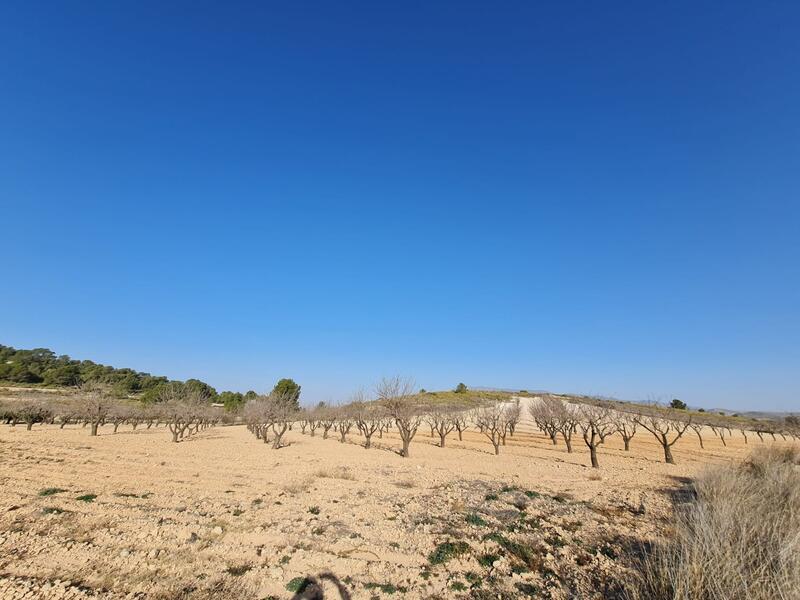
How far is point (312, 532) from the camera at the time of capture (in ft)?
36.1

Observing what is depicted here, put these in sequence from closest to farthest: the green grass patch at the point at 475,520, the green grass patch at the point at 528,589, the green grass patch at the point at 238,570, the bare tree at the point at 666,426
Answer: the green grass patch at the point at 528,589, the green grass patch at the point at 238,570, the green grass patch at the point at 475,520, the bare tree at the point at 666,426

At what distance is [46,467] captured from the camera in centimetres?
1952

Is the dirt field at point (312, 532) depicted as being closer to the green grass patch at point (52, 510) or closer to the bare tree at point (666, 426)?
the green grass patch at point (52, 510)

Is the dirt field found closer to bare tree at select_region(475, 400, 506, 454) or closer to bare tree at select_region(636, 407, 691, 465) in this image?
bare tree at select_region(636, 407, 691, 465)

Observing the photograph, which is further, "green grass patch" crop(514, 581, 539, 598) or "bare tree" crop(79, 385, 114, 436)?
"bare tree" crop(79, 385, 114, 436)

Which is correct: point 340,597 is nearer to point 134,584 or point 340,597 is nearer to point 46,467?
point 134,584

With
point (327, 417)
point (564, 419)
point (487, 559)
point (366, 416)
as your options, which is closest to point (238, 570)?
point (487, 559)

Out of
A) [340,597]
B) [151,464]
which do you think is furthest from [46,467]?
[340,597]

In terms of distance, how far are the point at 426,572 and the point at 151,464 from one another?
68.7 ft

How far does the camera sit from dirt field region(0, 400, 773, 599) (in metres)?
7.85

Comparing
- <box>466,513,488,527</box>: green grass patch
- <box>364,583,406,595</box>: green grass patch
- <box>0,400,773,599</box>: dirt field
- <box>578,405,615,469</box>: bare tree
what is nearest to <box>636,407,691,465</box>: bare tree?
<box>578,405,615,469</box>: bare tree

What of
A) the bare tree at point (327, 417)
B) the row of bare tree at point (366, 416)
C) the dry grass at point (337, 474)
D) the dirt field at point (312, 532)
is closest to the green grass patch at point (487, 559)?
the dirt field at point (312, 532)

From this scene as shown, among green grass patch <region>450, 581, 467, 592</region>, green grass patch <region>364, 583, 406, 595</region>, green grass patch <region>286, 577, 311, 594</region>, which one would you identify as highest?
green grass patch <region>450, 581, 467, 592</region>

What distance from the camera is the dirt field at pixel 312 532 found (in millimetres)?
7848
